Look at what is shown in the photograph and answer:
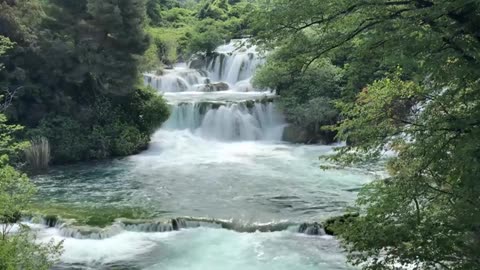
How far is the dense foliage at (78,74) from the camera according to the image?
18750 millimetres

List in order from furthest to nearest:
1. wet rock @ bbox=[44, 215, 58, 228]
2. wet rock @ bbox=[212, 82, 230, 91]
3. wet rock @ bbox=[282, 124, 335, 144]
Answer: wet rock @ bbox=[212, 82, 230, 91] < wet rock @ bbox=[282, 124, 335, 144] < wet rock @ bbox=[44, 215, 58, 228]

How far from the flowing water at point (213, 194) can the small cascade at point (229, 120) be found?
0.14 feet

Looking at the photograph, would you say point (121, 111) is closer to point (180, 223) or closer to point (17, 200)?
point (180, 223)

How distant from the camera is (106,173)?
17.4 metres

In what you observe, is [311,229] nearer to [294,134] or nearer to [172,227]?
[172,227]

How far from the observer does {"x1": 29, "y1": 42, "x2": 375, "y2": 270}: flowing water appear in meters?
10.5

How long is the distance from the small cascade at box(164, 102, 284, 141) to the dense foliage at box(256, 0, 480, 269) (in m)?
16.5

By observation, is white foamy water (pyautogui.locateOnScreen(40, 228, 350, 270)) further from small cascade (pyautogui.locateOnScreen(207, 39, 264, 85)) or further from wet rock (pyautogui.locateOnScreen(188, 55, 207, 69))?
wet rock (pyautogui.locateOnScreen(188, 55, 207, 69))

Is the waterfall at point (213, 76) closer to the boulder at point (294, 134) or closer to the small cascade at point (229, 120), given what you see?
the small cascade at point (229, 120)

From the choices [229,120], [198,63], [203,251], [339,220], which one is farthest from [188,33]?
[339,220]

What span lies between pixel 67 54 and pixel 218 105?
264 inches

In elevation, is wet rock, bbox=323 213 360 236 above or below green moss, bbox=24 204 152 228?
above

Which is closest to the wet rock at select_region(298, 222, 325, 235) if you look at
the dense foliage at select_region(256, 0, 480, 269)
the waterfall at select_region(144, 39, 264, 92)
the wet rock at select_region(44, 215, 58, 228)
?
the dense foliage at select_region(256, 0, 480, 269)

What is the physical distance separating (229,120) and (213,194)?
8.61 meters
